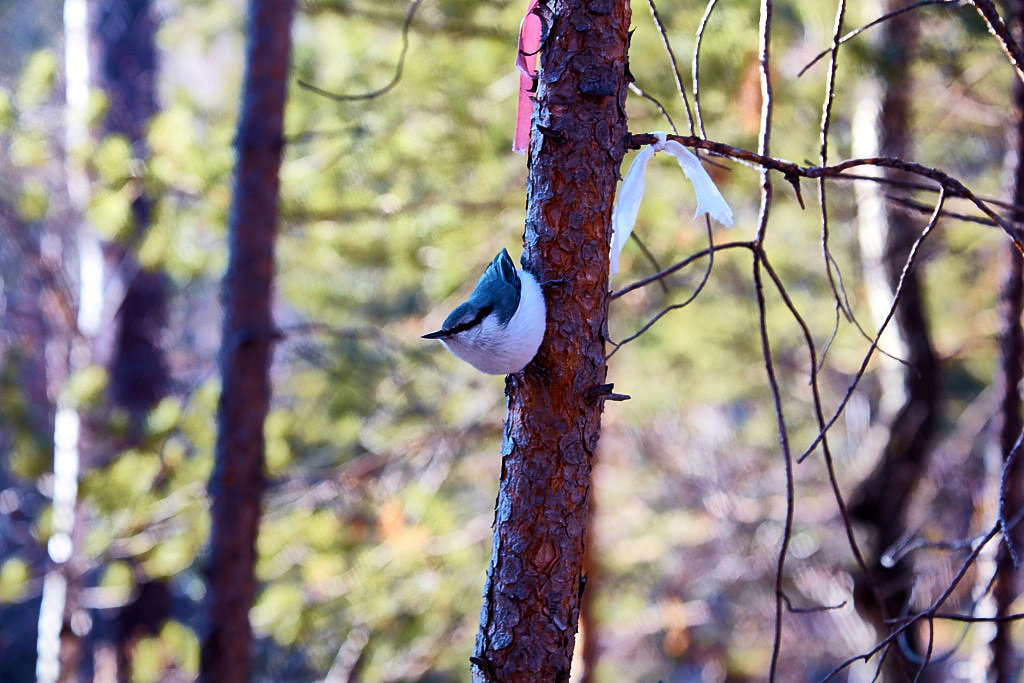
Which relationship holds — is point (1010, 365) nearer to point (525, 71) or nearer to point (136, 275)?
point (525, 71)

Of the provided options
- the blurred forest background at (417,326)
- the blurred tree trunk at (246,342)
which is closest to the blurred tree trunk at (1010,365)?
the blurred forest background at (417,326)

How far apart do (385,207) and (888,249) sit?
2.54 m

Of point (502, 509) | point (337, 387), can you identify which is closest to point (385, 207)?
point (337, 387)

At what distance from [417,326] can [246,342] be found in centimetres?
208

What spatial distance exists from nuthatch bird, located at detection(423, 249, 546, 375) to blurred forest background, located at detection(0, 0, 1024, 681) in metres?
0.90

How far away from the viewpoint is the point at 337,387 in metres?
5.66

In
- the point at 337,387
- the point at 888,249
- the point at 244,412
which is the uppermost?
the point at 888,249

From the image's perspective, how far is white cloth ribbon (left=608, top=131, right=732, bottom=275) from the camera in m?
A: 1.24

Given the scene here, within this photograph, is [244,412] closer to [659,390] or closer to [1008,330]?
[1008,330]

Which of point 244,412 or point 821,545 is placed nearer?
point 244,412

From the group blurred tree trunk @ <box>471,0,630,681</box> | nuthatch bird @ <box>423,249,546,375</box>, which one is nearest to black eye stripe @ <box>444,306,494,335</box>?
nuthatch bird @ <box>423,249,546,375</box>

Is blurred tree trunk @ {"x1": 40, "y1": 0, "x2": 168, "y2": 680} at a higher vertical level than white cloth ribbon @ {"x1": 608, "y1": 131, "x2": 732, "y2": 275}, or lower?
higher

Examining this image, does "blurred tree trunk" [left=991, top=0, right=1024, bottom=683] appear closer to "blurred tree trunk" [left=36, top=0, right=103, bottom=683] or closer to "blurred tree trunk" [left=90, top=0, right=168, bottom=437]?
"blurred tree trunk" [left=36, top=0, right=103, bottom=683]

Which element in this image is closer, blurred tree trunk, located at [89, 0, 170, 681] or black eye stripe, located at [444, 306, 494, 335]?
black eye stripe, located at [444, 306, 494, 335]
